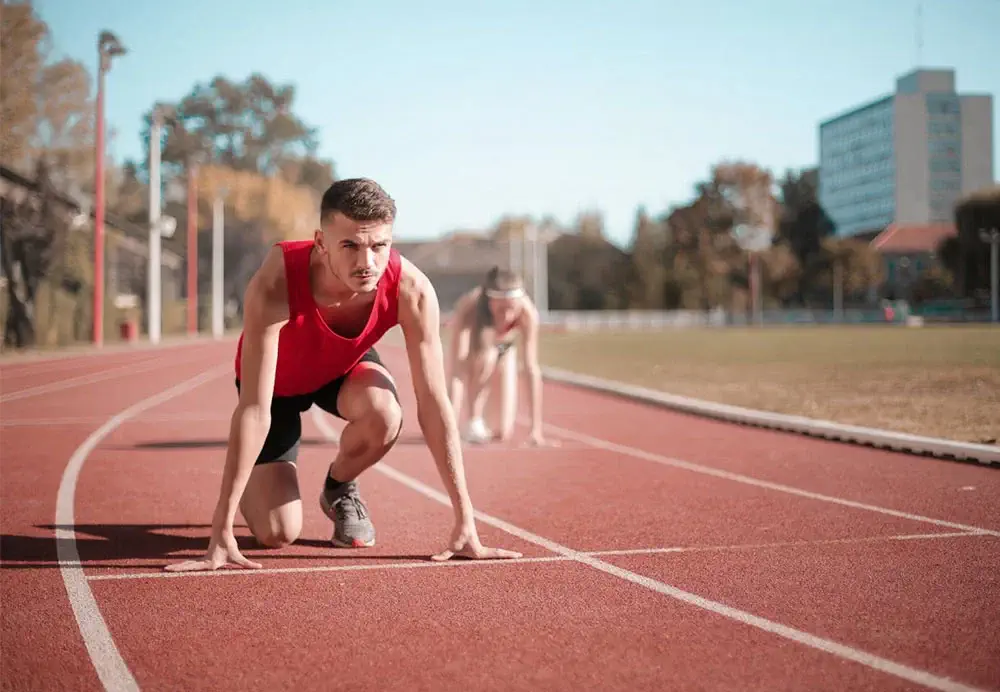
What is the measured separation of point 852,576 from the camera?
552 cm

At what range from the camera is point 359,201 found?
5.03m

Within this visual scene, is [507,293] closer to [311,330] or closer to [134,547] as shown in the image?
[134,547]

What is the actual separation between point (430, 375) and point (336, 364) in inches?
27.0

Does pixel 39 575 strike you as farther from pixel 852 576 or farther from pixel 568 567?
pixel 852 576

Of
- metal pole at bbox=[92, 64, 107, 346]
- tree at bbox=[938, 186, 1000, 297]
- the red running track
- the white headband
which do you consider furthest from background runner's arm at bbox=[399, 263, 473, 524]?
tree at bbox=[938, 186, 1000, 297]

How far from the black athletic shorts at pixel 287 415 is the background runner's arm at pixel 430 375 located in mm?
739

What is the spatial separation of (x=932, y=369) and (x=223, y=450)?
50.8 feet

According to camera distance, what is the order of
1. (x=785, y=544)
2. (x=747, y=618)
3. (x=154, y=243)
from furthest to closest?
(x=154, y=243) → (x=785, y=544) → (x=747, y=618)

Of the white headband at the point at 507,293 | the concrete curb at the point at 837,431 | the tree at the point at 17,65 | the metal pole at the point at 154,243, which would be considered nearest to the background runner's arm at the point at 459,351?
the white headband at the point at 507,293

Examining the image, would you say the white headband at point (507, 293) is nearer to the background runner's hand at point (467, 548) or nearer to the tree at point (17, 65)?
the background runner's hand at point (467, 548)

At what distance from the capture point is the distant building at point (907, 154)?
111 metres

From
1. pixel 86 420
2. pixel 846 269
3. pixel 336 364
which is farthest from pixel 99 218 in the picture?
pixel 846 269

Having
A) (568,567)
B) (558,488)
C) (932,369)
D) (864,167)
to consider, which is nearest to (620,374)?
(932,369)

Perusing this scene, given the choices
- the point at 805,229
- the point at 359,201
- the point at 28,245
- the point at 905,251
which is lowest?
the point at 359,201
